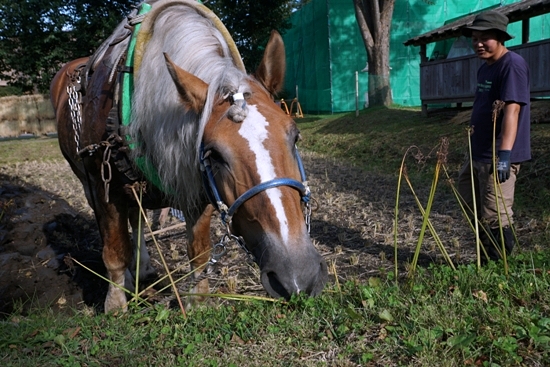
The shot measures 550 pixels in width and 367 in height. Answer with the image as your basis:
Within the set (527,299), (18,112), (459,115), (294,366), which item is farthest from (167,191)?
(18,112)

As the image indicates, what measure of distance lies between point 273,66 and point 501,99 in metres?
1.80

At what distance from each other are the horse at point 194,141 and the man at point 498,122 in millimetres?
1760

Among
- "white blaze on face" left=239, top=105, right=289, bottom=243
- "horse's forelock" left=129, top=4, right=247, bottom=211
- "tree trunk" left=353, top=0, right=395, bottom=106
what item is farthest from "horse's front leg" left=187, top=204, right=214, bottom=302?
"tree trunk" left=353, top=0, right=395, bottom=106

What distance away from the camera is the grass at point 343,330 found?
2143 millimetres

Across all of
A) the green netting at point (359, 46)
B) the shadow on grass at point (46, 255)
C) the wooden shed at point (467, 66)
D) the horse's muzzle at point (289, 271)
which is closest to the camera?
the horse's muzzle at point (289, 271)

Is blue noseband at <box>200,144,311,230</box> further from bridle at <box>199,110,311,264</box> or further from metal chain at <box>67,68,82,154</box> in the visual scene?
metal chain at <box>67,68,82,154</box>

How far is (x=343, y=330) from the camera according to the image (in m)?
2.33

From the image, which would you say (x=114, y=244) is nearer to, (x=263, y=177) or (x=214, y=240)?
(x=214, y=240)

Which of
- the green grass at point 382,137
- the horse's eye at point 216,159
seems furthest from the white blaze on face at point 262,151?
the green grass at point 382,137

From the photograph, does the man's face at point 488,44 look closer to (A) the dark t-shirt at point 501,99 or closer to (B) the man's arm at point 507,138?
(A) the dark t-shirt at point 501,99

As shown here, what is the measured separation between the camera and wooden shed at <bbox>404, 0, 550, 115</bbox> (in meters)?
10.0

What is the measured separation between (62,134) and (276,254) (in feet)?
10.1

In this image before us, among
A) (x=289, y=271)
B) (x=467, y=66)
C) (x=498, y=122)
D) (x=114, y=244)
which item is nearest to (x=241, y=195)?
(x=289, y=271)

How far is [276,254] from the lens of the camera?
205cm
